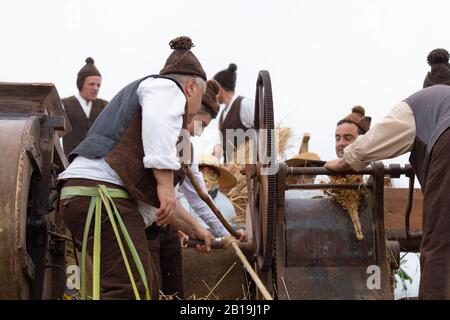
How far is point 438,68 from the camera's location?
5203 millimetres

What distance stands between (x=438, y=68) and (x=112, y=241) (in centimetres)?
226

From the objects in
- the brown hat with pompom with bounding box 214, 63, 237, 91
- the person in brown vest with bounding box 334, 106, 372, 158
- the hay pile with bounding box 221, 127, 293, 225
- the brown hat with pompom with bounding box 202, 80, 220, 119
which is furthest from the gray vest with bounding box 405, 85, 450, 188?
the brown hat with pompom with bounding box 214, 63, 237, 91

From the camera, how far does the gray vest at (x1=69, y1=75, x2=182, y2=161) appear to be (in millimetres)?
4207

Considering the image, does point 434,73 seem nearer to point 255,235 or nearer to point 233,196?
point 255,235

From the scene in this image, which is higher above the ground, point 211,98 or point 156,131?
point 211,98

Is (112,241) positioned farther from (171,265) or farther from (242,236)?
(242,236)

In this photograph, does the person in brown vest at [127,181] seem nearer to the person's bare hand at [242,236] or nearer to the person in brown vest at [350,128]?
the person's bare hand at [242,236]

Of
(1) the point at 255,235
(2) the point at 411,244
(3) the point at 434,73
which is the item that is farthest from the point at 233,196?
(3) the point at 434,73

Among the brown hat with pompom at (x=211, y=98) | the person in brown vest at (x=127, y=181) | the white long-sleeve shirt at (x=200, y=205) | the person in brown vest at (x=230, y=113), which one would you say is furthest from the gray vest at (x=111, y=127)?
the person in brown vest at (x=230, y=113)

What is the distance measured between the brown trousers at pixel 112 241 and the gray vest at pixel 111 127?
0.15 meters

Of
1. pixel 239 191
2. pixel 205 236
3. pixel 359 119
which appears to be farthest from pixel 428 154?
pixel 239 191

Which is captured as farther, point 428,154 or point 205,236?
point 205,236

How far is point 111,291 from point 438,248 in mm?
1543

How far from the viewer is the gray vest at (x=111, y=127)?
421 centimetres
